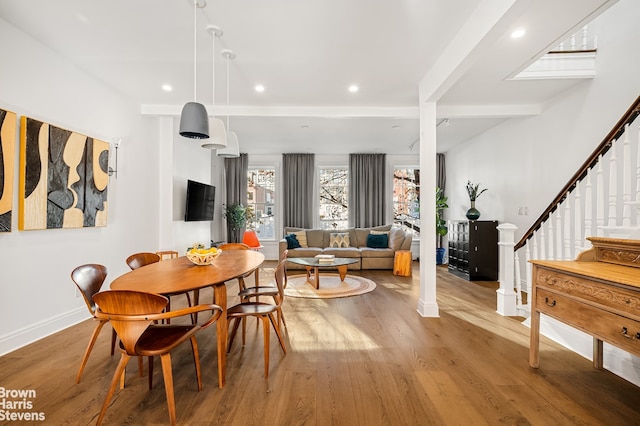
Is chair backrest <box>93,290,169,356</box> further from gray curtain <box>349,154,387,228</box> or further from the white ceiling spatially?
gray curtain <box>349,154,387,228</box>

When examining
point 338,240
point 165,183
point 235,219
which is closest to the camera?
point 165,183

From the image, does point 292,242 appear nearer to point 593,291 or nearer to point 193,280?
point 193,280

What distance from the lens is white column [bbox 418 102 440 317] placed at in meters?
3.62

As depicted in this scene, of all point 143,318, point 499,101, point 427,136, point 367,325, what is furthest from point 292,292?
point 499,101

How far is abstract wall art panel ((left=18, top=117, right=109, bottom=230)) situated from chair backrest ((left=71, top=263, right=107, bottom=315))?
106 centimetres

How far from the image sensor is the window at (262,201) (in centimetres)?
803

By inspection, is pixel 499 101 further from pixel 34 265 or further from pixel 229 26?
pixel 34 265

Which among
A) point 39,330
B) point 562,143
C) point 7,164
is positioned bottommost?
point 39,330

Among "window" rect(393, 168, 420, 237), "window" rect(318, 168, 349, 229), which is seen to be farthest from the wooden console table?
"window" rect(318, 168, 349, 229)

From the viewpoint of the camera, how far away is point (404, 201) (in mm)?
8094

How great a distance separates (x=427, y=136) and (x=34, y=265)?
168 inches

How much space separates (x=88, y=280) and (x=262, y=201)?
5881mm

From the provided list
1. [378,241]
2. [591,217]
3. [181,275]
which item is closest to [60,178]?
[181,275]

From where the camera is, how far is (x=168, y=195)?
15.4ft
